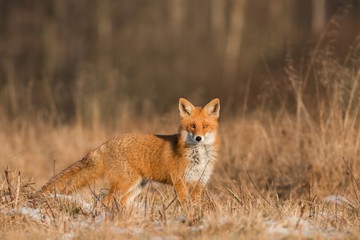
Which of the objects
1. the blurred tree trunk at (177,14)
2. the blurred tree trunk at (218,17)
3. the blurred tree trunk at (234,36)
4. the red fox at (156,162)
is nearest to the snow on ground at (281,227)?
the red fox at (156,162)

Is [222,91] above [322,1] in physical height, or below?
below

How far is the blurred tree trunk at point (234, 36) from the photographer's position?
3275cm

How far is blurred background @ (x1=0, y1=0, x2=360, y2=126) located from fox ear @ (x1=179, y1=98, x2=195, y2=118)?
669 centimetres

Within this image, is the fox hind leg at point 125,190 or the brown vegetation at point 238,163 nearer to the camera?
the brown vegetation at point 238,163

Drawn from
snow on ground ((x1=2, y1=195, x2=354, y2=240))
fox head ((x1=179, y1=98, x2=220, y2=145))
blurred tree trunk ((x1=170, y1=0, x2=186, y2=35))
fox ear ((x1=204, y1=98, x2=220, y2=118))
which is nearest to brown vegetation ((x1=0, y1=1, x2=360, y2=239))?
snow on ground ((x1=2, y1=195, x2=354, y2=240))

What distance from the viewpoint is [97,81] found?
55.6 feet

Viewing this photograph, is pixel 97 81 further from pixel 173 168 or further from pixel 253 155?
pixel 173 168

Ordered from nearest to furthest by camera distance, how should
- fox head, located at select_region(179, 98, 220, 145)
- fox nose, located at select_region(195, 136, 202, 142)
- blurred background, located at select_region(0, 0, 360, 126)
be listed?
fox nose, located at select_region(195, 136, 202, 142) < fox head, located at select_region(179, 98, 220, 145) < blurred background, located at select_region(0, 0, 360, 126)

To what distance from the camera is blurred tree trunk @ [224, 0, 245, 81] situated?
1289 inches

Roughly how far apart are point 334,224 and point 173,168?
2.30 meters

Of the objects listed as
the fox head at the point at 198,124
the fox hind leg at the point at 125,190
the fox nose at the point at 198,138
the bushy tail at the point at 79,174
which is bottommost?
the fox hind leg at the point at 125,190

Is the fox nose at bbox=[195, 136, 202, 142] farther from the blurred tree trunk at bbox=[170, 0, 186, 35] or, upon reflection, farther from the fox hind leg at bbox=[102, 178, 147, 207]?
the blurred tree trunk at bbox=[170, 0, 186, 35]

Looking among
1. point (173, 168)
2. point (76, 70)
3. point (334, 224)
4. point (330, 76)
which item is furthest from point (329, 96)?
point (76, 70)

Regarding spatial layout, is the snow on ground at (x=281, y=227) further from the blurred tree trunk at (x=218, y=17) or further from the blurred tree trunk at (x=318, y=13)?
the blurred tree trunk at (x=218, y=17)
